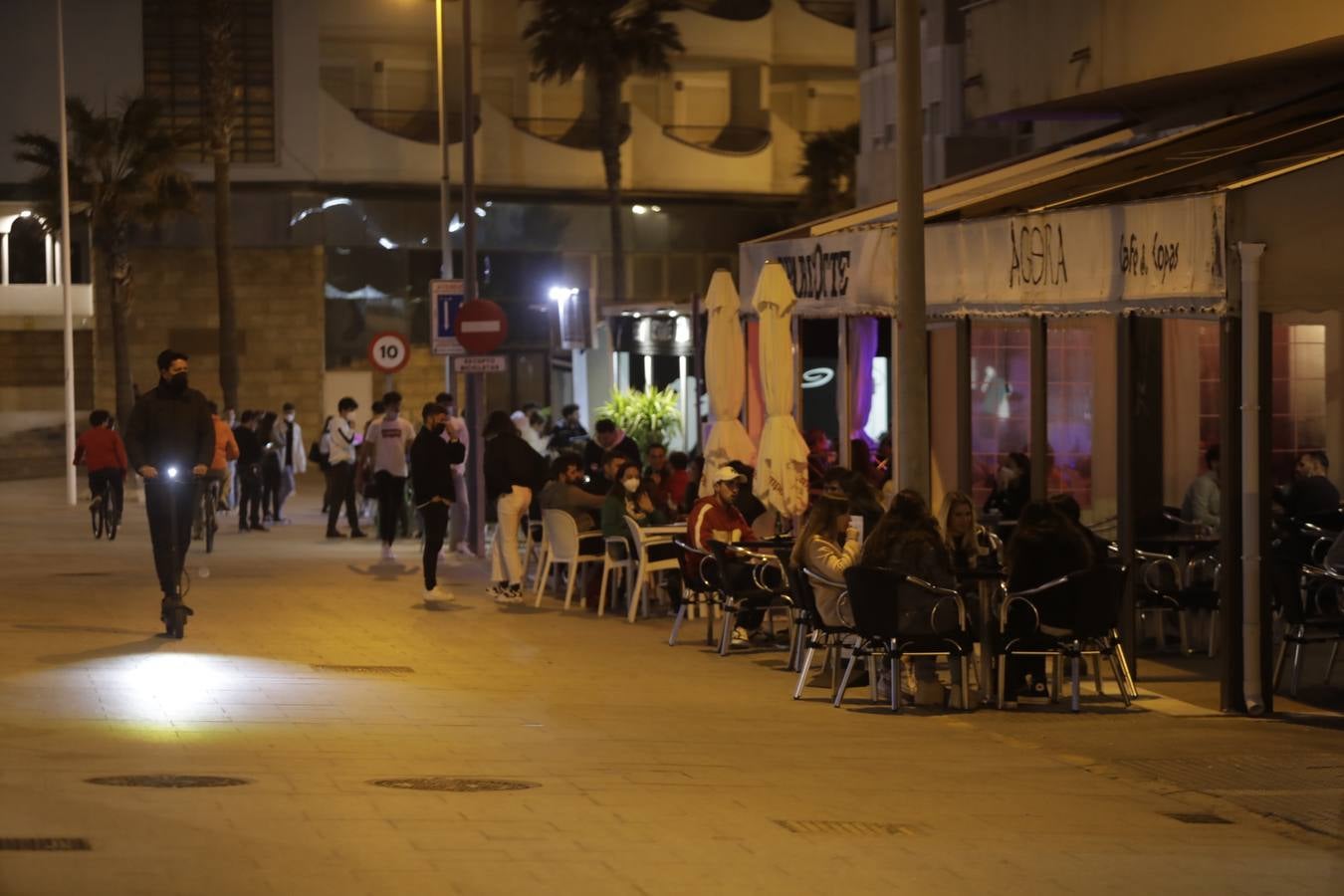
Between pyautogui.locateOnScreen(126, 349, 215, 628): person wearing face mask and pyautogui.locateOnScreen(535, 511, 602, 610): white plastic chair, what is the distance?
4.13 meters

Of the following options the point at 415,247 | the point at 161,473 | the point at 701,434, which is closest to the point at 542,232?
the point at 415,247

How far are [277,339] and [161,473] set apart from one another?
42793mm

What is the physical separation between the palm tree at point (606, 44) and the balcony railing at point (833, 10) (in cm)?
610

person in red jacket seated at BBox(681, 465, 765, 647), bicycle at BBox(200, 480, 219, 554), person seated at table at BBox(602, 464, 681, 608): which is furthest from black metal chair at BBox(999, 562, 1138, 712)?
bicycle at BBox(200, 480, 219, 554)

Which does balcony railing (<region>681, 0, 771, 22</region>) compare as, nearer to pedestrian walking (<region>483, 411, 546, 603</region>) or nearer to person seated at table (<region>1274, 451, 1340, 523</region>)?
pedestrian walking (<region>483, 411, 546, 603</region>)

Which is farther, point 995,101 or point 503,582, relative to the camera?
point 995,101

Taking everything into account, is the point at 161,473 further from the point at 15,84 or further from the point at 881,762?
the point at 15,84

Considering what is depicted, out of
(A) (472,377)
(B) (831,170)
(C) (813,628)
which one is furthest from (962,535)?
(B) (831,170)

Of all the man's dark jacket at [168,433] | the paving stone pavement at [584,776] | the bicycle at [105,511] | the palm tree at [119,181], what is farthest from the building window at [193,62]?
the man's dark jacket at [168,433]

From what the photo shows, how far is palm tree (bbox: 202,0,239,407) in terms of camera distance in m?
49.0

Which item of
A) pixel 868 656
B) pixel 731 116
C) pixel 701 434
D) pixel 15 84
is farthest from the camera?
pixel 731 116

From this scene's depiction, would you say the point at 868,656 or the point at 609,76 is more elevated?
the point at 609,76

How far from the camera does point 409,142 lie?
58188 millimetres

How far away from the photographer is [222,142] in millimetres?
48938
